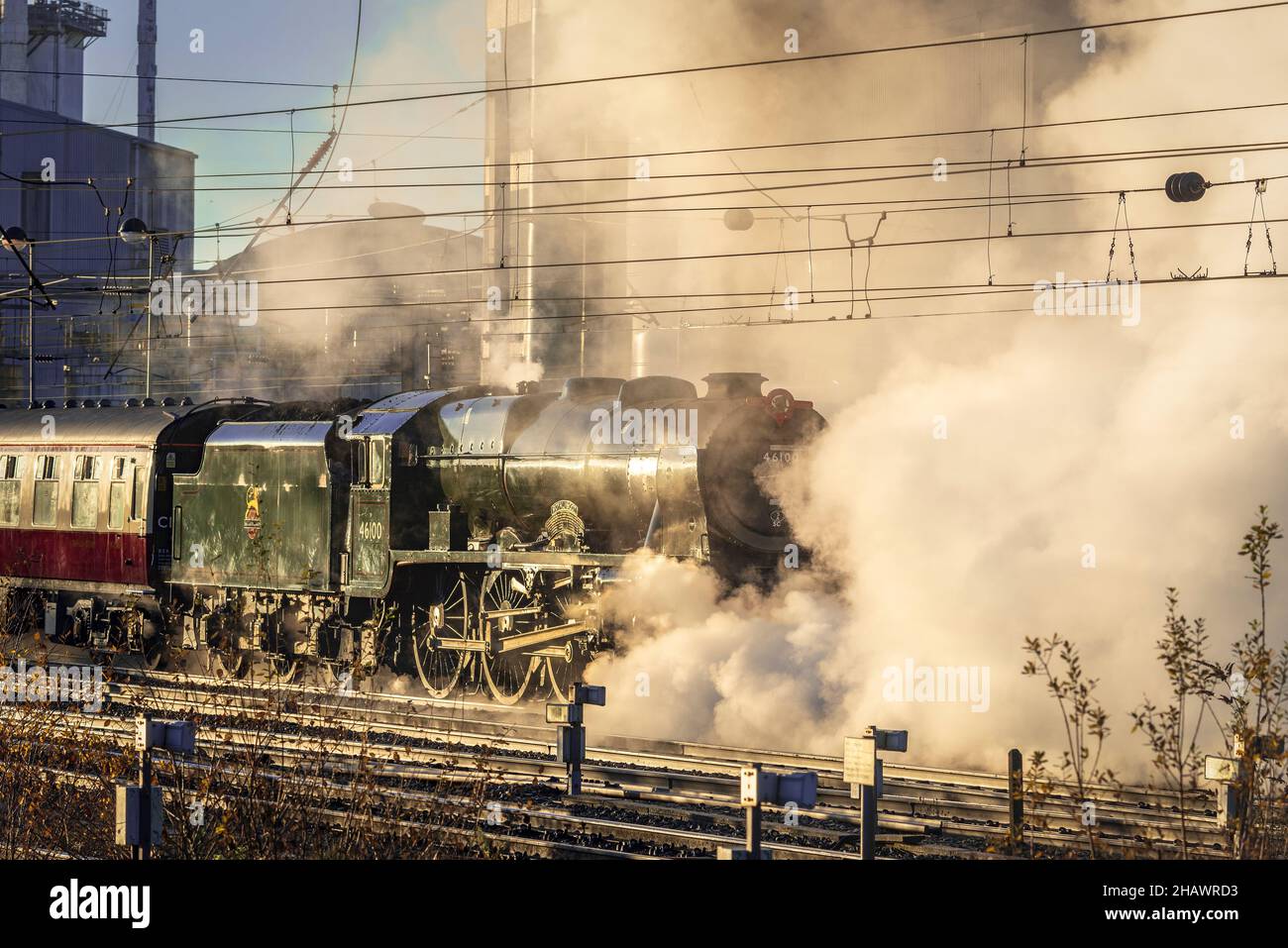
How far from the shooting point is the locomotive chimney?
11789mm

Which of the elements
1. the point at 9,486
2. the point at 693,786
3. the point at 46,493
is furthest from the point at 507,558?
the point at 9,486

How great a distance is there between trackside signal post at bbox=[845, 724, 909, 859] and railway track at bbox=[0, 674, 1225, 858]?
0.37 meters

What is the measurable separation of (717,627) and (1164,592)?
11.7 feet

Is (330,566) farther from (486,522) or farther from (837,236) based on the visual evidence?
(837,236)

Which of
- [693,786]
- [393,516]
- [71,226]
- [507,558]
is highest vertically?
[71,226]

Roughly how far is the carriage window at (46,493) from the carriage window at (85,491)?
14.2 inches

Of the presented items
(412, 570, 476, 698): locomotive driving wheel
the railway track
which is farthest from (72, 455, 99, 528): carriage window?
the railway track

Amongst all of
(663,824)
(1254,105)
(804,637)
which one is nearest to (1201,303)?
(1254,105)

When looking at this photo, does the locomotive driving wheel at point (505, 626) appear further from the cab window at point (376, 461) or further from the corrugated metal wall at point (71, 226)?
the corrugated metal wall at point (71, 226)

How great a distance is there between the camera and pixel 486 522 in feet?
43.8
